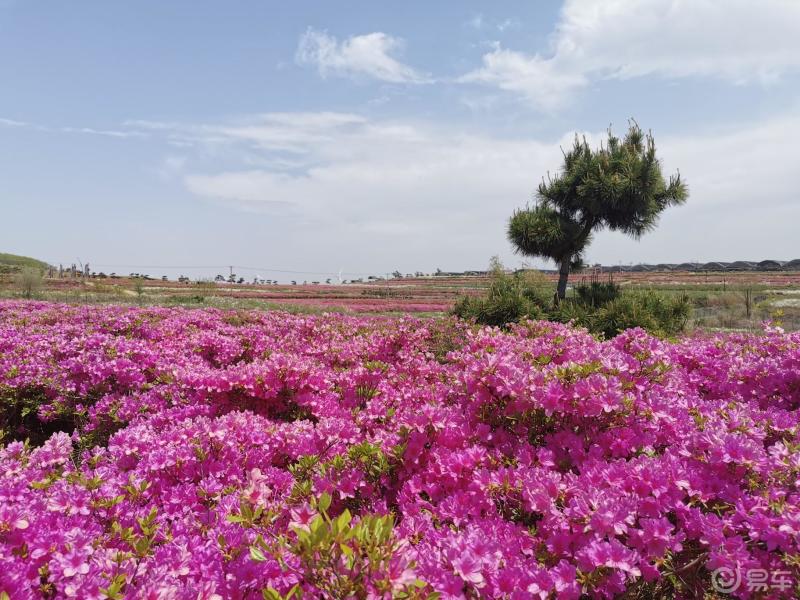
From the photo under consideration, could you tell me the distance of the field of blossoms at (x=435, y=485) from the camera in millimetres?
1585

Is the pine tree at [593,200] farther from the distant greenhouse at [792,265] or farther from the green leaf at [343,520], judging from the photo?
the distant greenhouse at [792,265]

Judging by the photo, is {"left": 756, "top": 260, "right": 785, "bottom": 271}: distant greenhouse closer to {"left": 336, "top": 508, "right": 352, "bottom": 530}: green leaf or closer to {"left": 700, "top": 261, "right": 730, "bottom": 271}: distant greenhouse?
{"left": 700, "top": 261, "right": 730, "bottom": 271}: distant greenhouse

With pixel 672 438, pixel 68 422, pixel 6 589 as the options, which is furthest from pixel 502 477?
pixel 68 422

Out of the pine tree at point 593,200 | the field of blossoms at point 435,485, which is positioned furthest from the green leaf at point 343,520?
the pine tree at point 593,200

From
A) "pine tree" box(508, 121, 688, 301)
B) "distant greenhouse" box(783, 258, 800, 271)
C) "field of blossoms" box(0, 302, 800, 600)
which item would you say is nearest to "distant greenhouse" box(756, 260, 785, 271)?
"distant greenhouse" box(783, 258, 800, 271)

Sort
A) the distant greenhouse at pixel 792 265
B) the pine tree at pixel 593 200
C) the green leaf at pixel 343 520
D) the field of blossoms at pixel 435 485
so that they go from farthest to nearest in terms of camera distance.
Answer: the distant greenhouse at pixel 792 265
the pine tree at pixel 593 200
the field of blossoms at pixel 435 485
the green leaf at pixel 343 520

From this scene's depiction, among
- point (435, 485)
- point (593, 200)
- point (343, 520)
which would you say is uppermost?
point (593, 200)

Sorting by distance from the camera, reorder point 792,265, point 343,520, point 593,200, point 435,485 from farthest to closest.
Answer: point 792,265, point 593,200, point 435,485, point 343,520

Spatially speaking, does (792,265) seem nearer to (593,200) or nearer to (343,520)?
(593,200)

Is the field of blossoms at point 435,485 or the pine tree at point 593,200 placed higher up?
the pine tree at point 593,200

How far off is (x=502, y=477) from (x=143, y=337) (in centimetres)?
583

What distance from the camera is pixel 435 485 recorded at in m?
2.40

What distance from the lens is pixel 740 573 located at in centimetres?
172

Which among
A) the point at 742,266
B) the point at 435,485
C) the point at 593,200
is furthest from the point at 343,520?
the point at 742,266
